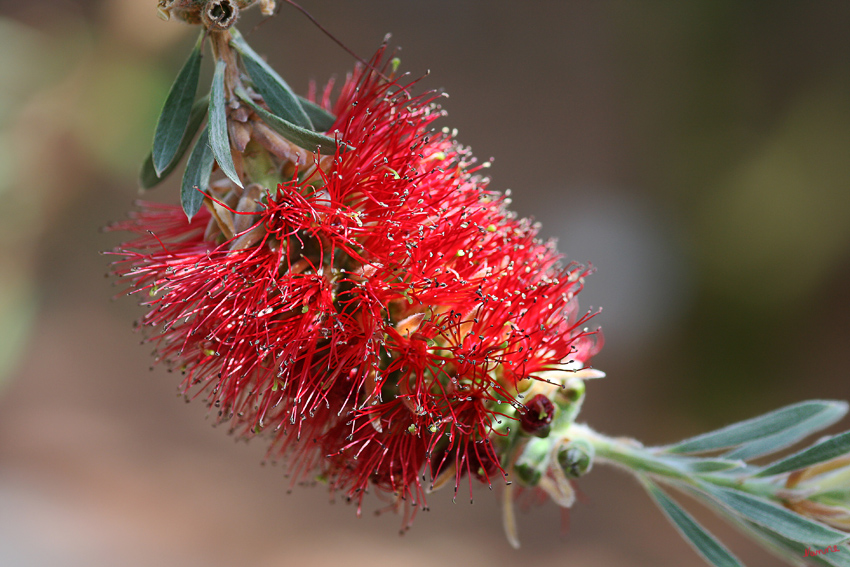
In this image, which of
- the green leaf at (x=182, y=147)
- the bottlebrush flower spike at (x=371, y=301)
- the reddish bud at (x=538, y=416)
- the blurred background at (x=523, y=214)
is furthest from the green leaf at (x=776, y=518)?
the blurred background at (x=523, y=214)

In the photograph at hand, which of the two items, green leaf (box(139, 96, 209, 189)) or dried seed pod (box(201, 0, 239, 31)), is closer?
dried seed pod (box(201, 0, 239, 31))

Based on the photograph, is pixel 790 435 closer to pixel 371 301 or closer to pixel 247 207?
pixel 371 301

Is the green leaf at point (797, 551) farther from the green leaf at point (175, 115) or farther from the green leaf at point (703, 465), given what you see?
the green leaf at point (175, 115)

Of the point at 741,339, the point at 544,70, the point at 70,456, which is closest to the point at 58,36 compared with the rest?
the point at 70,456

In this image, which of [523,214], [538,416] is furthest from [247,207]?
[523,214]

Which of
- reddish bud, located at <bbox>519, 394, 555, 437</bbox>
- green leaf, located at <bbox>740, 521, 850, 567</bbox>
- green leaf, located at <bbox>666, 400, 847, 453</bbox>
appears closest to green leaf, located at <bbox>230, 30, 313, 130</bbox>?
reddish bud, located at <bbox>519, 394, 555, 437</bbox>

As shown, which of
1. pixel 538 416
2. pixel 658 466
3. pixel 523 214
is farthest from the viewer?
pixel 523 214

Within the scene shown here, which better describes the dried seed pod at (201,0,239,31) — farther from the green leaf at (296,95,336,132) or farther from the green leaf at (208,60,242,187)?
the green leaf at (296,95,336,132)
